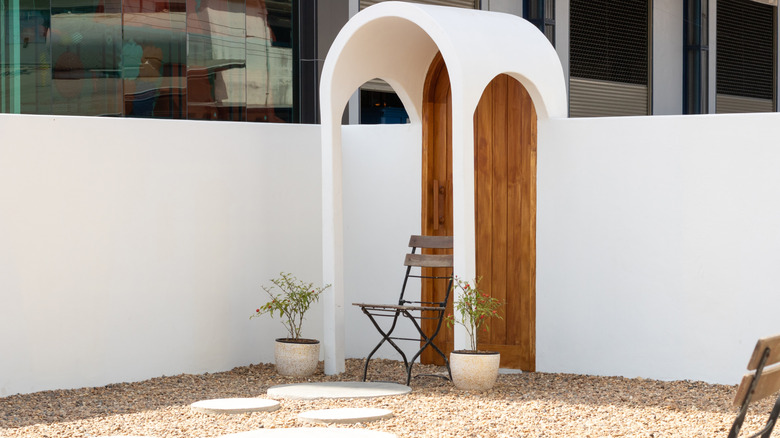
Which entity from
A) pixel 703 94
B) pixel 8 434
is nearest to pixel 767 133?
pixel 8 434

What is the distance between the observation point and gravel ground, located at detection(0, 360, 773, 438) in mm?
5195

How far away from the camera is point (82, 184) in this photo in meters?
6.42

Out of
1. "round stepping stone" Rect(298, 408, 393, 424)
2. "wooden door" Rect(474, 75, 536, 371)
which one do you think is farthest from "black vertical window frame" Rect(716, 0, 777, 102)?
"round stepping stone" Rect(298, 408, 393, 424)

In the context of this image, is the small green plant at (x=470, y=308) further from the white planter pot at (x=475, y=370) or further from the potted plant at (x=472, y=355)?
the white planter pot at (x=475, y=370)

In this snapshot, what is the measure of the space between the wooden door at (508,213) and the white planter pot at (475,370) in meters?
0.89

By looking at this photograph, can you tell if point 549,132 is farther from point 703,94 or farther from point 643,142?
point 703,94

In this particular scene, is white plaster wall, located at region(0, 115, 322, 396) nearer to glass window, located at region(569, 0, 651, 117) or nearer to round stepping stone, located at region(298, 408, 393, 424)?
round stepping stone, located at region(298, 408, 393, 424)

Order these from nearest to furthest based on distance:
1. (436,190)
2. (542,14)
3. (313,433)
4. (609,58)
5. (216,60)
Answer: (313,433), (436,190), (216,60), (542,14), (609,58)

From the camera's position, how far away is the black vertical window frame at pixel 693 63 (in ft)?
53.5

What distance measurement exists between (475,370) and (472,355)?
0.09 m

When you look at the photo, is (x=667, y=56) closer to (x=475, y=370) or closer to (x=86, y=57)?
(x=86, y=57)

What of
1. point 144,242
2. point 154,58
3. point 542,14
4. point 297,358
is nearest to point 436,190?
point 297,358

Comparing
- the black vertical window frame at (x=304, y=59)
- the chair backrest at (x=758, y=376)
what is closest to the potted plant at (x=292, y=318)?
the chair backrest at (x=758, y=376)

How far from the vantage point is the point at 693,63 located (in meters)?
16.3
